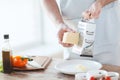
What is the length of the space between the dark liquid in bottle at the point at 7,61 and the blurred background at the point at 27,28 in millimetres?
947

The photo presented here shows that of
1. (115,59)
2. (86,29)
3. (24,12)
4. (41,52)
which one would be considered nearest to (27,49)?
(41,52)

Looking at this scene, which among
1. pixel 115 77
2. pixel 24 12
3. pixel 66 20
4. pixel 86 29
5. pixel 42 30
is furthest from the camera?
pixel 42 30

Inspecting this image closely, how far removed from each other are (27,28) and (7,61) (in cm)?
134

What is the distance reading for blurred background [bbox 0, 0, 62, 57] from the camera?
2574 millimetres

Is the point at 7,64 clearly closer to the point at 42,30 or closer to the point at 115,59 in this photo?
the point at 115,59

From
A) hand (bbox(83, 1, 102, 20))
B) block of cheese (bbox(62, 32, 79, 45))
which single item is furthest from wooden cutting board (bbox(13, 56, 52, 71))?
hand (bbox(83, 1, 102, 20))

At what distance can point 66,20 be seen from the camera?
1933 mm

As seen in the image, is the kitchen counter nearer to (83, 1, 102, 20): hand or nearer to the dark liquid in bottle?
the dark liquid in bottle

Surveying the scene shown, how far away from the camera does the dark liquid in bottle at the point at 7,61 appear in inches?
61.1

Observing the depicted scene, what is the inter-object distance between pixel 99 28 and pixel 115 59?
0.23 metres

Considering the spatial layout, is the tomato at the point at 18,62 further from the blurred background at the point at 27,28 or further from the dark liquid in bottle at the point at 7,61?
the blurred background at the point at 27,28

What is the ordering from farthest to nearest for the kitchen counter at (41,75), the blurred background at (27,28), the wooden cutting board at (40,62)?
the blurred background at (27,28), the wooden cutting board at (40,62), the kitchen counter at (41,75)

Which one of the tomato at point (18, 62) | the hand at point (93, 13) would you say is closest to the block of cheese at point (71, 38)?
the hand at point (93, 13)

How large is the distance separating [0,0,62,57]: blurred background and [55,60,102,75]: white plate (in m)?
1.02
